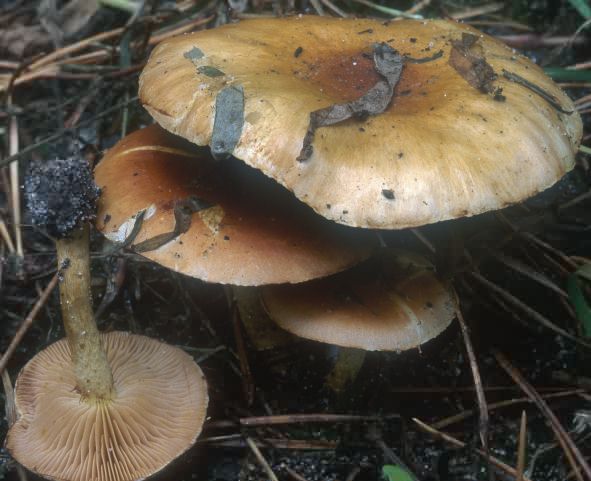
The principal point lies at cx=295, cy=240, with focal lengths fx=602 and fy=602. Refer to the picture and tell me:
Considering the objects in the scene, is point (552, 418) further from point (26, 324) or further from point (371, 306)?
point (26, 324)

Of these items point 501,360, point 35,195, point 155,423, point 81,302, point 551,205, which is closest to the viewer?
point 35,195

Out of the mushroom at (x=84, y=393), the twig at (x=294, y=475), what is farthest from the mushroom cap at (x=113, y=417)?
the twig at (x=294, y=475)

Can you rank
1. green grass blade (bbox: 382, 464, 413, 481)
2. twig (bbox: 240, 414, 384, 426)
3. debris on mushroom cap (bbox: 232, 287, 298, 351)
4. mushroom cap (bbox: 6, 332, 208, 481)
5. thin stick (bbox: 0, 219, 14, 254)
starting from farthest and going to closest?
thin stick (bbox: 0, 219, 14, 254) → debris on mushroom cap (bbox: 232, 287, 298, 351) → twig (bbox: 240, 414, 384, 426) → mushroom cap (bbox: 6, 332, 208, 481) → green grass blade (bbox: 382, 464, 413, 481)

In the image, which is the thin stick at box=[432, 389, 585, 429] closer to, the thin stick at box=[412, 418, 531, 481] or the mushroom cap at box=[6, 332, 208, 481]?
the thin stick at box=[412, 418, 531, 481]

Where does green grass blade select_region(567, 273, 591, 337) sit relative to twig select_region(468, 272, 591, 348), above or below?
above

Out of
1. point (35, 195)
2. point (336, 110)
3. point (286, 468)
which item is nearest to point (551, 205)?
point (336, 110)

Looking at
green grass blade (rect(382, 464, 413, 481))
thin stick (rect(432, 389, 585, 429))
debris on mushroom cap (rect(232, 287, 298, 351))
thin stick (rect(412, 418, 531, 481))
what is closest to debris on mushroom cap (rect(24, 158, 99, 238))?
debris on mushroom cap (rect(232, 287, 298, 351))

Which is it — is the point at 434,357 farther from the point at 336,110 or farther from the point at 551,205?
the point at 336,110
